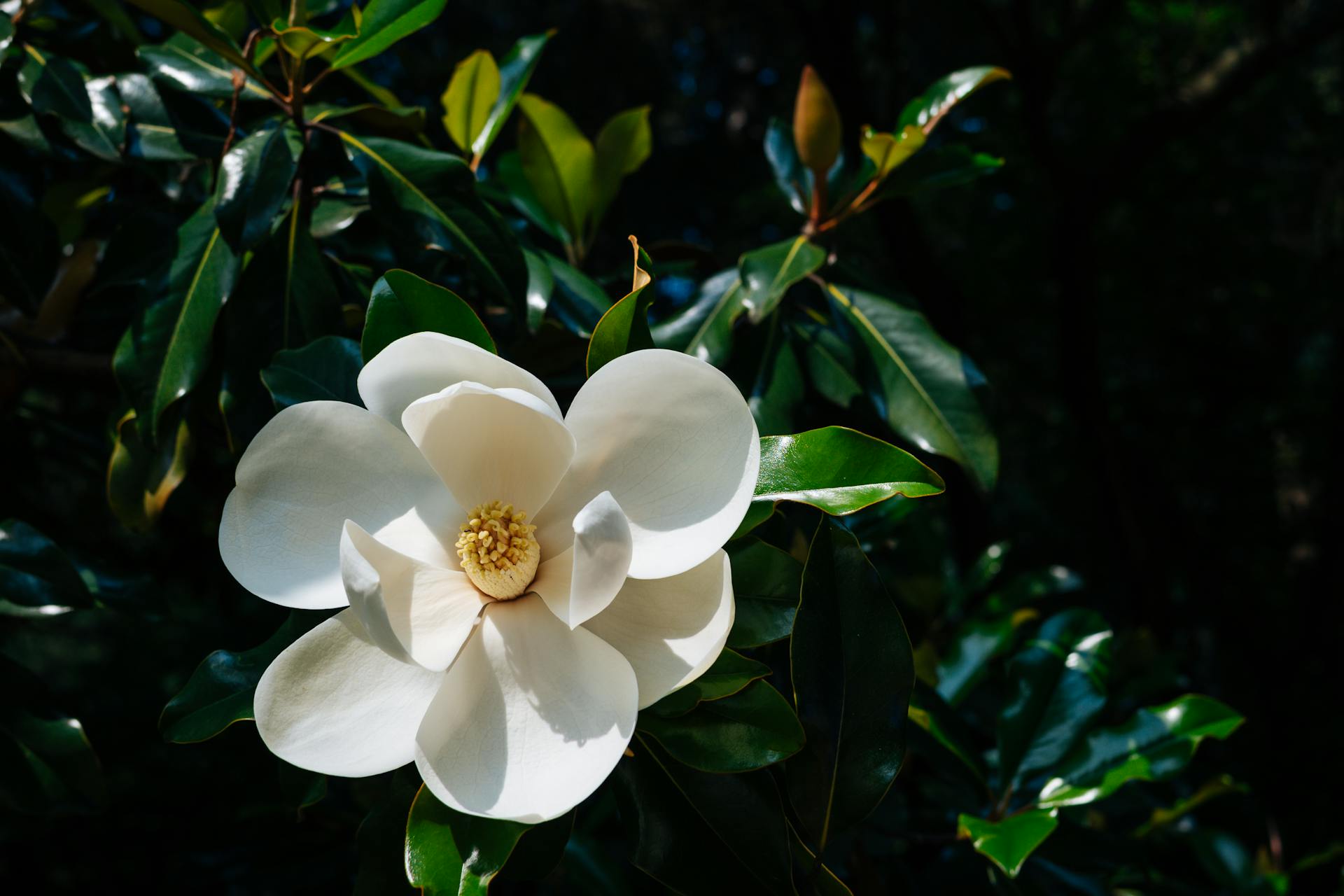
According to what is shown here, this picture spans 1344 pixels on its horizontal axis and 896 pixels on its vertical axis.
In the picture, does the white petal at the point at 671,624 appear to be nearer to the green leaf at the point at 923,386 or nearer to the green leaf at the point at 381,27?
the green leaf at the point at 923,386

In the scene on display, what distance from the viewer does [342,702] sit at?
660mm

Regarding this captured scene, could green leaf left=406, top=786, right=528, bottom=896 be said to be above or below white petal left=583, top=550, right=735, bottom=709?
below

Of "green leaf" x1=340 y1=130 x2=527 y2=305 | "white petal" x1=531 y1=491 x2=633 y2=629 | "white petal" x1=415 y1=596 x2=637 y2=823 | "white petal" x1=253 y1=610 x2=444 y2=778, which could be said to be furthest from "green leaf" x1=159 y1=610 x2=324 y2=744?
"green leaf" x1=340 y1=130 x2=527 y2=305

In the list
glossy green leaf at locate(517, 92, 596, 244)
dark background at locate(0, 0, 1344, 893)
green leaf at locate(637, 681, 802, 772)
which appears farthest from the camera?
dark background at locate(0, 0, 1344, 893)

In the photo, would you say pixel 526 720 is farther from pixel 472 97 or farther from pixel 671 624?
pixel 472 97

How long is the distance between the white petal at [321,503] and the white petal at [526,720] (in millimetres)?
96

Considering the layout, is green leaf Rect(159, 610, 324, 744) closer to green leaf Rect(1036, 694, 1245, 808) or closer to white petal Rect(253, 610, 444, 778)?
white petal Rect(253, 610, 444, 778)

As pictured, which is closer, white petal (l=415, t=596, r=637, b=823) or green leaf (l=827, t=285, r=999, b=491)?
white petal (l=415, t=596, r=637, b=823)

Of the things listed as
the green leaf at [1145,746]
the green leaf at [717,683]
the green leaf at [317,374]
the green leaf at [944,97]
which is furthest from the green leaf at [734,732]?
the green leaf at [944,97]

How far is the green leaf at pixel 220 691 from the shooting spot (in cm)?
69

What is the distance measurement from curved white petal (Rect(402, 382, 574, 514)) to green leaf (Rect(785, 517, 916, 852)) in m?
0.22

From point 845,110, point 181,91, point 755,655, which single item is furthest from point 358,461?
point 845,110

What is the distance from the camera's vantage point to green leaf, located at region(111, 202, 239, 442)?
92 centimetres

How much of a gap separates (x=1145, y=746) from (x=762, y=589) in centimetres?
70
